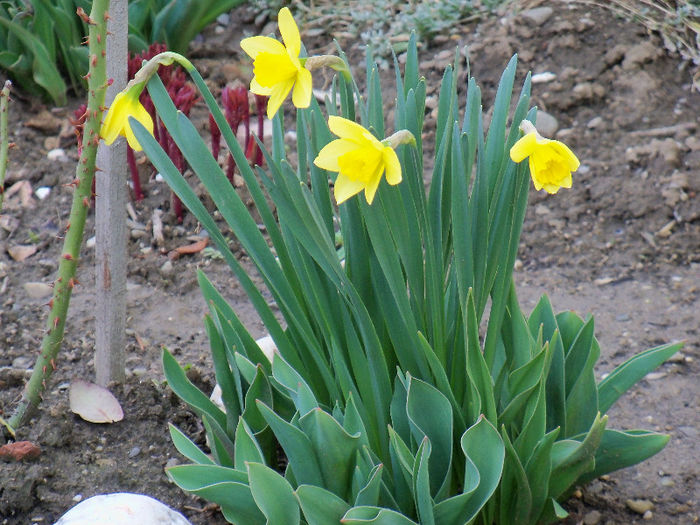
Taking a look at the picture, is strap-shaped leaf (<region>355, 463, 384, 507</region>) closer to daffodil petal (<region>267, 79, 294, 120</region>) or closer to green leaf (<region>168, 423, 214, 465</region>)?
green leaf (<region>168, 423, 214, 465</region>)

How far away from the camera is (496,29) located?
12.6 ft

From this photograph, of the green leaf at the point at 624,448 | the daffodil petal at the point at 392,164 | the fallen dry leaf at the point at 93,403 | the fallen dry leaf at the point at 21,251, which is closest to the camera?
the daffodil petal at the point at 392,164

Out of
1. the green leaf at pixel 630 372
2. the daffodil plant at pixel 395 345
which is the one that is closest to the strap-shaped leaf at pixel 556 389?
the daffodil plant at pixel 395 345

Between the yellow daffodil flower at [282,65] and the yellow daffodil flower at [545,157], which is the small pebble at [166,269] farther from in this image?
the yellow daffodil flower at [545,157]

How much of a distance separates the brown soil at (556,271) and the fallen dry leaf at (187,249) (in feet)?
0.08

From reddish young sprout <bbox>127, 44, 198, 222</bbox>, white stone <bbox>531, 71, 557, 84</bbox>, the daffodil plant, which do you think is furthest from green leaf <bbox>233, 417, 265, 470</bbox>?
white stone <bbox>531, 71, 557, 84</bbox>

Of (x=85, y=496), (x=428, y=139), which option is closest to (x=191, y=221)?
(x=428, y=139)

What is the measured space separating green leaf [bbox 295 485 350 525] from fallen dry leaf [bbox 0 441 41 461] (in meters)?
0.80

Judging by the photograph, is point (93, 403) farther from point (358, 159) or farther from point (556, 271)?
point (556, 271)

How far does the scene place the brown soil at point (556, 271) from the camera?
1849mm

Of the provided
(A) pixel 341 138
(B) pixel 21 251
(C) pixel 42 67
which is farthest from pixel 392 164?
(C) pixel 42 67

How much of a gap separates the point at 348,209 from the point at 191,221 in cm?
174

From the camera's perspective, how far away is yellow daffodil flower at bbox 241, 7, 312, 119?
1.26 meters

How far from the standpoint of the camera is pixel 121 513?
1.49 m
